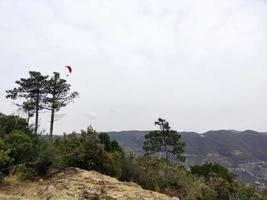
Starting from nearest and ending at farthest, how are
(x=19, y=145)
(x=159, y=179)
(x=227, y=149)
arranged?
(x=19, y=145), (x=159, y=179), (x=227, y=149)

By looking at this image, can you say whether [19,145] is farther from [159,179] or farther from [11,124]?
[159,179]

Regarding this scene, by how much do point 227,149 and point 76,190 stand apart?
15090cm

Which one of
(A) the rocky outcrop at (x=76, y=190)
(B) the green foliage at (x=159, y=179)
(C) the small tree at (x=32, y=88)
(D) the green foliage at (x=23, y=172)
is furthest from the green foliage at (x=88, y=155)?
(C) the small tree at (x=32, y=88)

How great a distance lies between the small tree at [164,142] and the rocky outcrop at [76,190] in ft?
80.6

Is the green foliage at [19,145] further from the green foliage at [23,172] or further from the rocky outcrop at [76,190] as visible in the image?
the rocky outcrop at [76,190]

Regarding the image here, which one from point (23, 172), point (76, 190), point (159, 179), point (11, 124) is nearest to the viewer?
point (76, 190)

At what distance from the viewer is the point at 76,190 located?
1027 centimetres

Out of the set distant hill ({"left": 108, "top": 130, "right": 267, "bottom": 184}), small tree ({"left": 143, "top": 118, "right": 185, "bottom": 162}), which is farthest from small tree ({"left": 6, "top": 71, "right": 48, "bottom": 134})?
distant hill ({"left": 108, "top": 130, "right": 267, "bottom": 184})

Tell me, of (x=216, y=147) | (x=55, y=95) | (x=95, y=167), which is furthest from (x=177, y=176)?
(x=216, y=147)

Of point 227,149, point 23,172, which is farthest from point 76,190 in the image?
point 227,149

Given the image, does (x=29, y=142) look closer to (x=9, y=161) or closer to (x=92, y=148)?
(x=9, y=161)

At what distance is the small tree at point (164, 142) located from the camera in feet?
118

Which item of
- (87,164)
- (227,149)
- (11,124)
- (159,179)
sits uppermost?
(227,149)

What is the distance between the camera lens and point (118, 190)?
10578 millimetres
